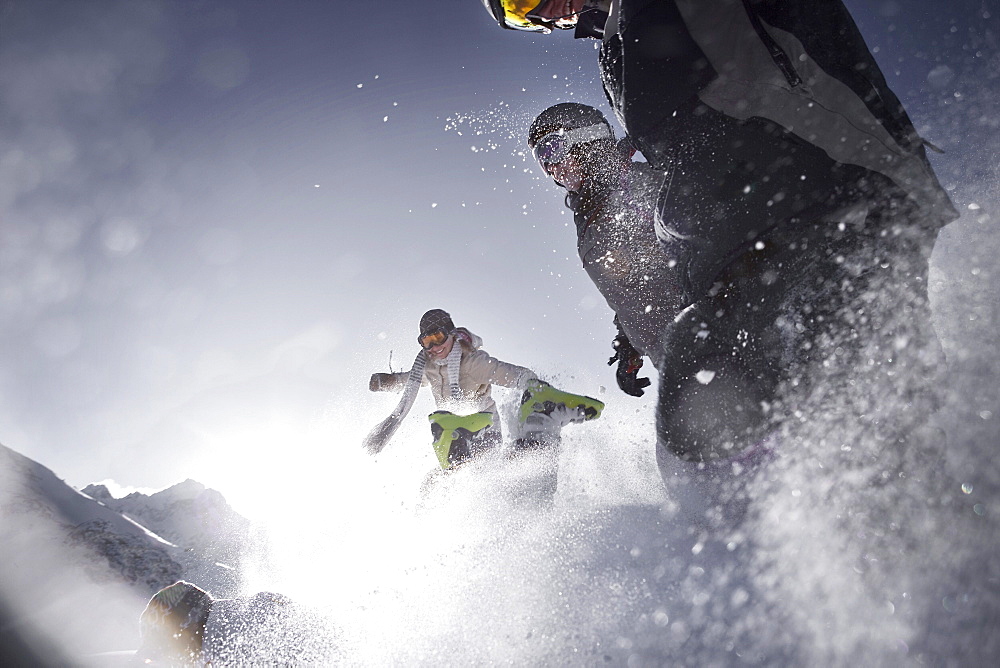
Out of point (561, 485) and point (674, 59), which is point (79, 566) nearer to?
point (561, 485)

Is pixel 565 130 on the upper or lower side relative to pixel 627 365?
upper

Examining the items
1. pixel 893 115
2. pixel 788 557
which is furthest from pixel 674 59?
pixel 788 557

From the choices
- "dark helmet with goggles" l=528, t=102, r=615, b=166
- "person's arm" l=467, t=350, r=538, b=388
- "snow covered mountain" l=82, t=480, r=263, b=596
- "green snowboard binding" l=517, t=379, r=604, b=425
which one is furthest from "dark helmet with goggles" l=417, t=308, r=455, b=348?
"snow covered mountain" l=82, t=480, r=263, b=596

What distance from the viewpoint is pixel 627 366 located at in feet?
8.62

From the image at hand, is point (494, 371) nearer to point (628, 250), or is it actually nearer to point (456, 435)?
point (456, 435)

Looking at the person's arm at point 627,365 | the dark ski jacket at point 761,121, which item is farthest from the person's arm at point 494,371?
the dark ski jacket at point 761,121

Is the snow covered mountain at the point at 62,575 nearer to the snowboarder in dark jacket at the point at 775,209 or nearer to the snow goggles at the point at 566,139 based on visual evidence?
the snowboarder in dark jacket at the point at 775,209

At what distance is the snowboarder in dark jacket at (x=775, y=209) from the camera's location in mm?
905

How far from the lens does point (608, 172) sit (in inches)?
90.0

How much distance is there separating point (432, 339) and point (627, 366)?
1.80 meters

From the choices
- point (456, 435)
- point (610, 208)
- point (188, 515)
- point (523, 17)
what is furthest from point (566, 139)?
point (188, 515)

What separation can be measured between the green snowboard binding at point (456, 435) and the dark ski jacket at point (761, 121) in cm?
243

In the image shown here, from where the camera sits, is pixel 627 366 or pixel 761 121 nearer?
pixel 761 121

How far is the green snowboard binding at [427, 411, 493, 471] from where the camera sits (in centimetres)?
315
